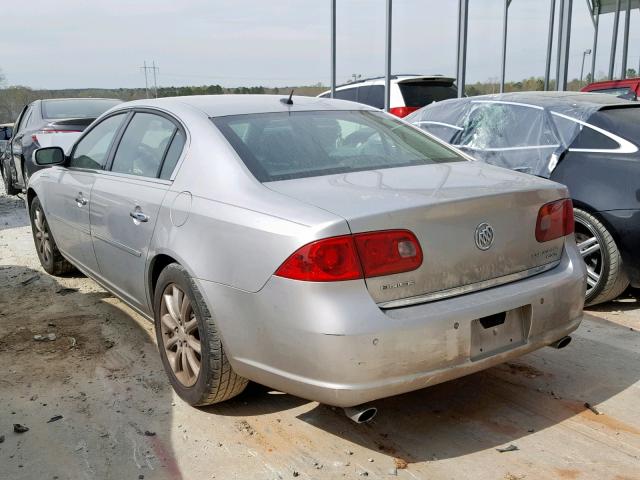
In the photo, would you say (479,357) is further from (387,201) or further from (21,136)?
(21,136)

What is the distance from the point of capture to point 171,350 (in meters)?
3.30

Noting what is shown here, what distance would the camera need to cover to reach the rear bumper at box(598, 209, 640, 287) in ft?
13.9

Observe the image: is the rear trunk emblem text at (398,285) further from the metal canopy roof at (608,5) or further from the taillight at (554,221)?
the metal canopy roof at (608,5)

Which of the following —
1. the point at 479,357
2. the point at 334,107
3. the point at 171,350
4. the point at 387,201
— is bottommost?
the point at 171,350

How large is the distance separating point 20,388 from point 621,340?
3.61 metres

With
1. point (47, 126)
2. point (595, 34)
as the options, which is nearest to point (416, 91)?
point (47, 126)

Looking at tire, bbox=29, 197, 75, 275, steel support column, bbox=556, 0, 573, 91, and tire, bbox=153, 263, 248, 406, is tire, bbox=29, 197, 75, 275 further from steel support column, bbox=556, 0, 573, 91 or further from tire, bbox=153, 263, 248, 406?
steel support column, bbox=556, 0, 573, 91

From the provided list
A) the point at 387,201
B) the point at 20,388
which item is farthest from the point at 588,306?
the point at 20,388

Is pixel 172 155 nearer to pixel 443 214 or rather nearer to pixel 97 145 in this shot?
pixel 97 145

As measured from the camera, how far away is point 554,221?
2.97 meters

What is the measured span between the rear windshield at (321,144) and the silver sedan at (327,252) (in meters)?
0.01

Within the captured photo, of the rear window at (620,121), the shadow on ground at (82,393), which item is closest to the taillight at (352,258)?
the shadow on ground at (82,393)

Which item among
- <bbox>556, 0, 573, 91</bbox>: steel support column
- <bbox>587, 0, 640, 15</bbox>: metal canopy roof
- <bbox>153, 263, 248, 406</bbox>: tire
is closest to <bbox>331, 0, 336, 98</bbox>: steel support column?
<bbox>556, 0, 573, 91</bbox>: steel support column

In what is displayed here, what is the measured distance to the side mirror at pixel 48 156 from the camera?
15.3 ft
